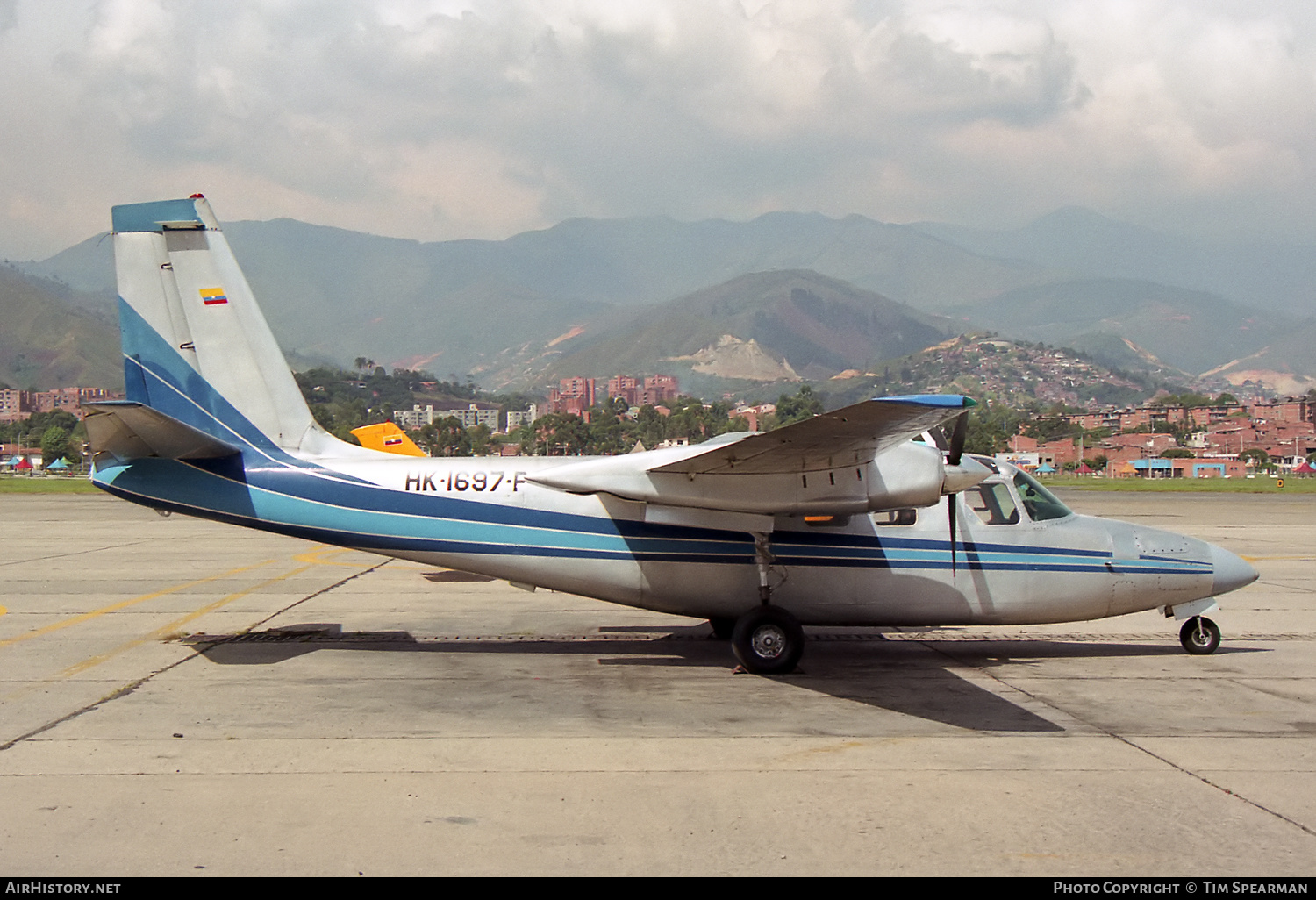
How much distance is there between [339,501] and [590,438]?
109 m

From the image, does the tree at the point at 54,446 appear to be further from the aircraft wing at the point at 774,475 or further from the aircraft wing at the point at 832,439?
the aircraft wing at the point at 832,439

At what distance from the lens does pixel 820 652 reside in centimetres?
1359

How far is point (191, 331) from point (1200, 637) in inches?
526

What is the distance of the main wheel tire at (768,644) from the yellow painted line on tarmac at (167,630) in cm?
748

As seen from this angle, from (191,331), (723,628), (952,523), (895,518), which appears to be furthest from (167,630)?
(952,523)

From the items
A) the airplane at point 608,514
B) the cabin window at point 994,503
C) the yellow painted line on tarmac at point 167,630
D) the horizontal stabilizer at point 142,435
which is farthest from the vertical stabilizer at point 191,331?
the cabin window at point 994,503

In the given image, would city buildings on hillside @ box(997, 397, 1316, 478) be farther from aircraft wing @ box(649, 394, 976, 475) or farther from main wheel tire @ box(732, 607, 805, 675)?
aircraft wing @ box(649, 394, 976, 475)

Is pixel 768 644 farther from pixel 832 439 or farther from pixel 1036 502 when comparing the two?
pixel 1036 502

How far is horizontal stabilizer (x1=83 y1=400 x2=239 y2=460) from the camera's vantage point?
11203mm

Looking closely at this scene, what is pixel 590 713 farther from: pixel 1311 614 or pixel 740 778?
pixel 1311 614

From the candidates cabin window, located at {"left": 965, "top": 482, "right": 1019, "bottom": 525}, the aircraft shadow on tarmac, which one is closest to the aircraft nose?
the aircraft shadow on tarmac

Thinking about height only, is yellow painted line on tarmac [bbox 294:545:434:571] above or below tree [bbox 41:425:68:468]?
below

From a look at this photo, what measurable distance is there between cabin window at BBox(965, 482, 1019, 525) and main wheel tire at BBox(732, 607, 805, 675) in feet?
9.08
